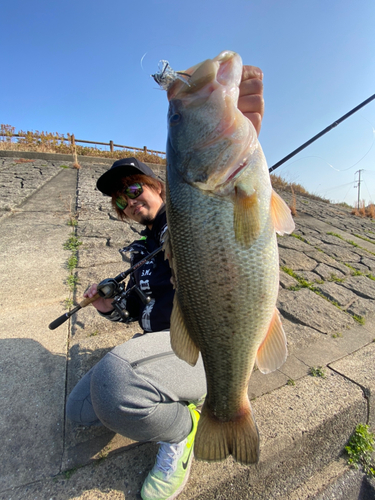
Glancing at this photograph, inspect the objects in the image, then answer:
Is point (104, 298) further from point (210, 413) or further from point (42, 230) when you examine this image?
point (42, 230)

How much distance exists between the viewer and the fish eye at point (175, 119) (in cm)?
129

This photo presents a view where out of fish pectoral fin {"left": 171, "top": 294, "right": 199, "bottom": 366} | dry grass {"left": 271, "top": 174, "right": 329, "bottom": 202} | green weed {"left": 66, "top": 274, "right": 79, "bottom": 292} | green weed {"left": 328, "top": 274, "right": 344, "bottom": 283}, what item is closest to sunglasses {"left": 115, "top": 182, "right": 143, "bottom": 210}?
fish pectoral fin {"left": 171, "top": 294, "right": 199, "bottom": 366}

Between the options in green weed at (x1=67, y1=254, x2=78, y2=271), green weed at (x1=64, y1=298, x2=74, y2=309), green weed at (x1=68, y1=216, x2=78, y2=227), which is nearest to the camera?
green weed at (x1=64, y1=298, x2=74, y2=309)

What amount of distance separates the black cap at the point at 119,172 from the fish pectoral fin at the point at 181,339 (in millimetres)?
1229

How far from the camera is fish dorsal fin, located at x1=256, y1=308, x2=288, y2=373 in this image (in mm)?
1289

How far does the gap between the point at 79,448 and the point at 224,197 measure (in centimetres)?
170

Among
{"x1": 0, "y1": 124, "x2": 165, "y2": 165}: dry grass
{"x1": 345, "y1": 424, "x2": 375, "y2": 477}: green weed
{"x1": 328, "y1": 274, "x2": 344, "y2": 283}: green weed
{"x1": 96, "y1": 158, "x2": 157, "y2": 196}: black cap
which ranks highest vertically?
{"x1": 0, "y1": 124, "x2": 165, "y2": 165}: dry grass

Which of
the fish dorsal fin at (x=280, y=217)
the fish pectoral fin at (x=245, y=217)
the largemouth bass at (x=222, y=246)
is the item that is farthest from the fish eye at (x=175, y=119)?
the fish dorsal fin at (x=280, y=217)

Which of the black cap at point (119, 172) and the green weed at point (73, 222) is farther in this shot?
the green weed at point (73, 222)

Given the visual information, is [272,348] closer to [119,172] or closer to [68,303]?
[119,172]

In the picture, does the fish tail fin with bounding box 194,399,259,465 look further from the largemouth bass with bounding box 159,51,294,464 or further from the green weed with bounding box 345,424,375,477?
the green weed with bounding box 345,424,375,477

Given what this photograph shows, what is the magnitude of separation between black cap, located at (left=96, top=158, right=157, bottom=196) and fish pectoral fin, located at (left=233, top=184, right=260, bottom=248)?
1.17 meters

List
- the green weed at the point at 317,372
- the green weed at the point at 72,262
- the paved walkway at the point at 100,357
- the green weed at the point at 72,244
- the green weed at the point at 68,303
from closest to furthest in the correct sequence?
1. the paved walkway at the point at 100,357
2. the green weed at the point at 317,372
3. the green weed at the point at 68,303
4. the green weed at the point at 72,262
5. the green weed at the point at 72,244

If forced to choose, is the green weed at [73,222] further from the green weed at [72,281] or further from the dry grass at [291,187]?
the dry grass at [291,187]
